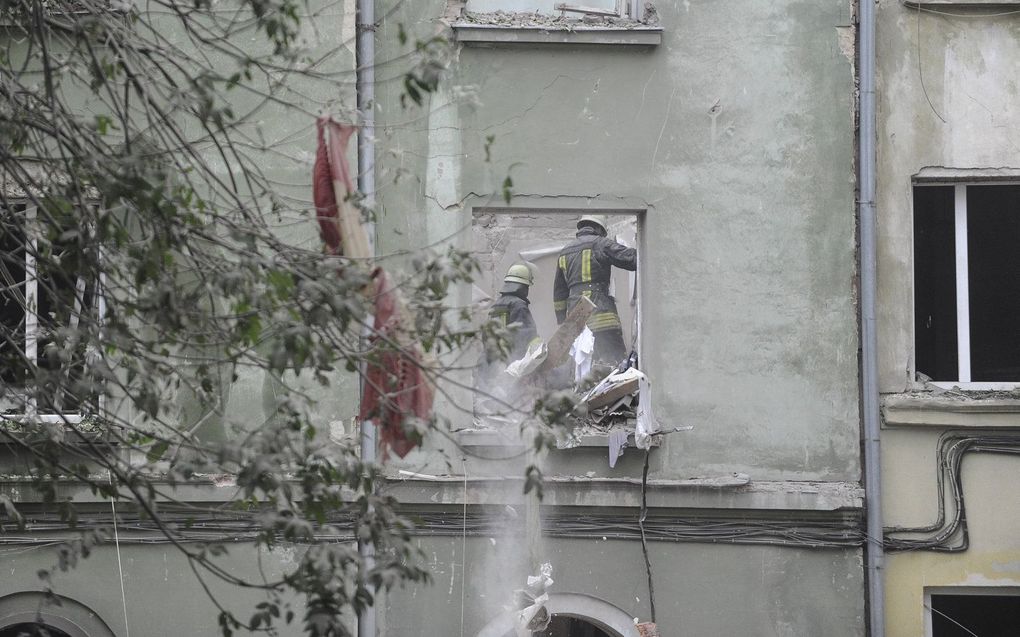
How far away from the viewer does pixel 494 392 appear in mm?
11445

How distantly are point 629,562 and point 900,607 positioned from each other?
7.00 feet

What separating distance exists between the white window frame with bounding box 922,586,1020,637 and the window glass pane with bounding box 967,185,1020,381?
5.44 feet

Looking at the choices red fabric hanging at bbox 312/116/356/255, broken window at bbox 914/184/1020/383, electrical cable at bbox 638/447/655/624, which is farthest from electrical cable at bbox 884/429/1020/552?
red fabric hanging at bbox 312/116/356/255

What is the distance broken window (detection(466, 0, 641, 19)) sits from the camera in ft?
37.4

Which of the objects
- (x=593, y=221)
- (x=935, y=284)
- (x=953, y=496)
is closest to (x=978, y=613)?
(x=953, y=496)

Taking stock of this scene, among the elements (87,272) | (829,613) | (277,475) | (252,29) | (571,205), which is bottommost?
(829,613)

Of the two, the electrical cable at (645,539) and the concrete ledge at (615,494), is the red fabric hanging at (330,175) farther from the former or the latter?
the electrical cable at (645,539)

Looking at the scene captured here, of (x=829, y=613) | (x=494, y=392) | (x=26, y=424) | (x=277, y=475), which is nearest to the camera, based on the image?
(x=277, y=475)

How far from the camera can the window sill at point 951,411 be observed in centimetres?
1073

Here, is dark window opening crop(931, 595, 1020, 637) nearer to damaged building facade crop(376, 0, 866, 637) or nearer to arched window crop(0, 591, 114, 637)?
damaged building facade crop(376, 0, 866, 637)

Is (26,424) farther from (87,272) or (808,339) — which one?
(808,339)

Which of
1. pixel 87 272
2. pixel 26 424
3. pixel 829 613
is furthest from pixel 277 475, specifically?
pixel 829 613

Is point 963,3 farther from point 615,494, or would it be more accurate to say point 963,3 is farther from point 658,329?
point 615,494

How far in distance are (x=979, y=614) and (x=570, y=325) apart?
3946 mm
